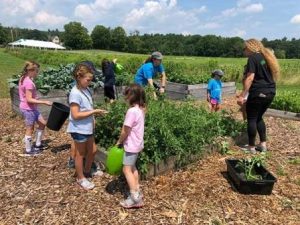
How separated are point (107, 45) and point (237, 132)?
371 feet

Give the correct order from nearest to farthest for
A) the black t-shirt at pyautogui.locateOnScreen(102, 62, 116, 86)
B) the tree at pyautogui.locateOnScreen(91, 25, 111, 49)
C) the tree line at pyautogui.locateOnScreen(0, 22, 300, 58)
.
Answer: the black t-shirt at pyautogui.locateOnScreen(102, 62, 116, 86) → the tree line at pyautogui.locateOnScreen(0, 22, 300, 58) → the tree at pyautogui.locateOnScreen(91, 25, 111, 49)

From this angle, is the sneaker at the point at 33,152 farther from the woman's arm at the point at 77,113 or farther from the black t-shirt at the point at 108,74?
the black t-shirt at the point at 108,74

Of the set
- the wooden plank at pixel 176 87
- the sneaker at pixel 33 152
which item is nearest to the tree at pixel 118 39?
the wooden plank at pixel 176 87

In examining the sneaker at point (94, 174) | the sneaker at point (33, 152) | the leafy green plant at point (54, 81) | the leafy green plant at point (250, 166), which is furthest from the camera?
the leafy green plant at point (54, 81)

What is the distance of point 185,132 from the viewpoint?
5.58 m

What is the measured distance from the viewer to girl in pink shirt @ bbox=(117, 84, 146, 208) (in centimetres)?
423

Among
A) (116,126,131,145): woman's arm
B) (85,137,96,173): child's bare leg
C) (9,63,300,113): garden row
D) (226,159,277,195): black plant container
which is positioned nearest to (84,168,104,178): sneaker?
(85,137,96,173): child's bare leg

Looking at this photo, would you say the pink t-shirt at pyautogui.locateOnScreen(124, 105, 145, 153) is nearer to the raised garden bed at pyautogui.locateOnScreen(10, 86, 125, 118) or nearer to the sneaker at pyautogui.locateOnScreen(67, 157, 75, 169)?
the sneaker at pyautogui.locateOnScreen(67, 157, 75, 169)

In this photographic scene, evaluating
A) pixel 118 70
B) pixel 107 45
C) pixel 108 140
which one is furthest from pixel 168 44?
pixel 108 140

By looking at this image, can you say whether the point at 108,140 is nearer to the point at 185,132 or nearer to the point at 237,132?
the point at 185,132

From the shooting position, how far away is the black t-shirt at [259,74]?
5.88m

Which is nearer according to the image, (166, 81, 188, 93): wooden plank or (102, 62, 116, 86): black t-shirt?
(102, 62, 116, 86): black t-shirt

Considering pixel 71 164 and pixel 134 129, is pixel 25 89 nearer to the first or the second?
pixel 71 164

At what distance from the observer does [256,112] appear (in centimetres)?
611
